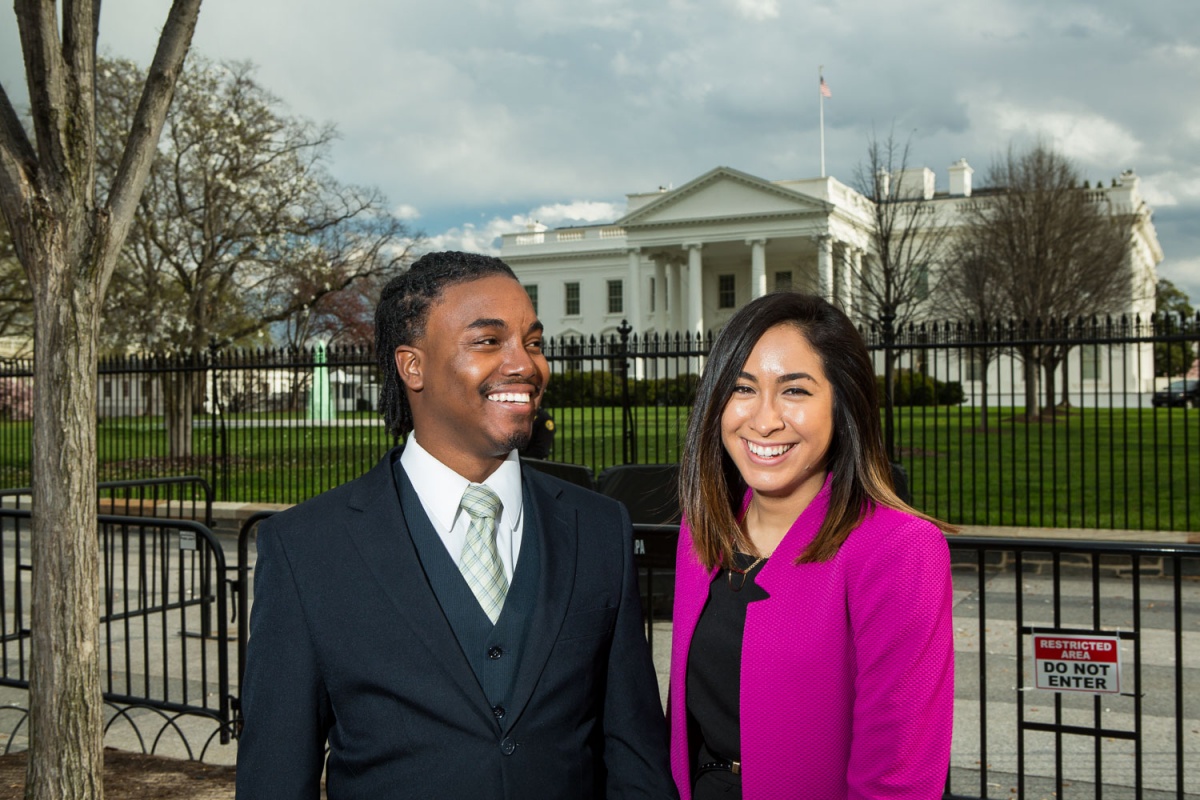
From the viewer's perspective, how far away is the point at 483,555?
6.38ft

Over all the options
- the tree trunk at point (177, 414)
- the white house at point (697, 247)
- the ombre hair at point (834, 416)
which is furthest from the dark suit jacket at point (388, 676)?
the white house at point (697, 247)

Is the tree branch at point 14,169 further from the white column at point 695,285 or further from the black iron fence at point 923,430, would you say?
the white column at point 695,285

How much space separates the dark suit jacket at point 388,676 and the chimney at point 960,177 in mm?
71771

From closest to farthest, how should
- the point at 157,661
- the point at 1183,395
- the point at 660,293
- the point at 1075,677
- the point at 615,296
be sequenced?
the point at 1075,677
the point at 157,661
the point at 1183,395
the point at 660,293
the point at 615,296

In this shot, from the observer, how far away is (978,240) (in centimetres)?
3145

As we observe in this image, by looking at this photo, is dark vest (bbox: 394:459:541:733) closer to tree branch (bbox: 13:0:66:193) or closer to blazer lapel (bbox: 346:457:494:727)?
blazer lapel (bbox: 346:457:494:727)

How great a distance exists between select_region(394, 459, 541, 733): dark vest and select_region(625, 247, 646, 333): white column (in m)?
60.7

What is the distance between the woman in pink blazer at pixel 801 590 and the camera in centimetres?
197

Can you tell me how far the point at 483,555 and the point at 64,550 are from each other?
268 cm

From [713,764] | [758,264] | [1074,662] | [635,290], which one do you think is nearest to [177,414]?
[1074,662]

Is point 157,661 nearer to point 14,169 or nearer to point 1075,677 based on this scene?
point 14,169

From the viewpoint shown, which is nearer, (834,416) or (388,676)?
(388,676)

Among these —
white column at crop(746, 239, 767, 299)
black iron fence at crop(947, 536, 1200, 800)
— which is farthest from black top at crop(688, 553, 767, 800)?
white column at crop(746, 239, 767, 299)

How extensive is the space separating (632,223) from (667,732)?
2353 inches
